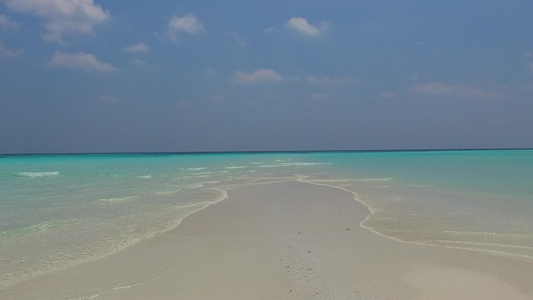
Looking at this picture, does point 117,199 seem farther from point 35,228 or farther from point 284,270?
point 284,270

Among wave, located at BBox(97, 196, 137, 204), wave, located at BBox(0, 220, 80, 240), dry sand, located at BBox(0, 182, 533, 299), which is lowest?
dry sand, located at BBox(0, 182, 533, 299)

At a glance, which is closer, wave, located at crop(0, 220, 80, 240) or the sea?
the sea

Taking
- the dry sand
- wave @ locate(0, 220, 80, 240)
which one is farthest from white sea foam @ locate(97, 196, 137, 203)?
the dry sand

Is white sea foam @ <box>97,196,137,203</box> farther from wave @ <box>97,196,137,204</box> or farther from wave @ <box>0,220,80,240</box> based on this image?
wave @ <box>0,220,80,240</box>

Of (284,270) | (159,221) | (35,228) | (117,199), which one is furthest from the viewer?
(117,199)

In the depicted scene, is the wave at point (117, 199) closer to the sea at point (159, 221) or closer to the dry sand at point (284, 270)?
the sea at point (159, 221)

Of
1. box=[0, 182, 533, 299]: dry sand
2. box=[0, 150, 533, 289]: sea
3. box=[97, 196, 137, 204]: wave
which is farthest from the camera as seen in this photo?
box=[97, 196, 137, 204]: wave

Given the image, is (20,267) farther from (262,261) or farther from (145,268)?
(262,261)

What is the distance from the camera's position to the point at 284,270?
212 inches

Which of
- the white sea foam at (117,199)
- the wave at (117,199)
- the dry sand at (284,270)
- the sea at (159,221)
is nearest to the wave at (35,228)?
the sea at (159,221)

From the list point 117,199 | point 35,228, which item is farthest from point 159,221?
point 117,199

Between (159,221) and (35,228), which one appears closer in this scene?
(35,228)

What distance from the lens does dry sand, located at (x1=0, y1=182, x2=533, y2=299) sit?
461cm

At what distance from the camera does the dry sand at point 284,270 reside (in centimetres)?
461
